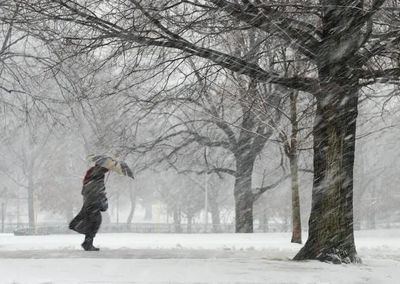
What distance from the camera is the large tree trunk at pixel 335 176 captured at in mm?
9727

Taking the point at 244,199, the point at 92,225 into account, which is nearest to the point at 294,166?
the point at 92,225

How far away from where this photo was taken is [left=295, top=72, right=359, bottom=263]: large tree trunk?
973 centimetres

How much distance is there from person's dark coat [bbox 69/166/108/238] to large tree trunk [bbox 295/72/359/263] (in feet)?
11.8

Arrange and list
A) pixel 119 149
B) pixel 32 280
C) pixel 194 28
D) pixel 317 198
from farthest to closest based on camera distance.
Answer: pixel 119 149 → pixel 194 28 → pixel 317 198 → pixel 32 280

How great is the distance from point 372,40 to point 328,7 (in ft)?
8.91

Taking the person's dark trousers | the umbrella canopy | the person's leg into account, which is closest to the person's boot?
the person's leg

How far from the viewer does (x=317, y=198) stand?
1001 cm

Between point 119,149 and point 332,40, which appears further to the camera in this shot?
point 119,149

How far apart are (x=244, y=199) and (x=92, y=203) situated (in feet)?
43.1

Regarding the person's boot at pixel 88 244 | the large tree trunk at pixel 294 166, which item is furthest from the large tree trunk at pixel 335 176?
the large tree trunk at pixel 294 166

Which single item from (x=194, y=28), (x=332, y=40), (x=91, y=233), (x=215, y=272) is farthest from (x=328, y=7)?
(x=91, y=233)

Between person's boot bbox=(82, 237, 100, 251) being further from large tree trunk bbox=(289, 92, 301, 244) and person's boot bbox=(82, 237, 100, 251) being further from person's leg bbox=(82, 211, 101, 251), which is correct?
large tree trunk bbox=(289, 92, 301, 244)

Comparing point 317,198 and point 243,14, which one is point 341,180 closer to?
point 317,198

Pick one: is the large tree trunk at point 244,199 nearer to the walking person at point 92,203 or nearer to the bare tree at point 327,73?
the walking person at point 92,203
